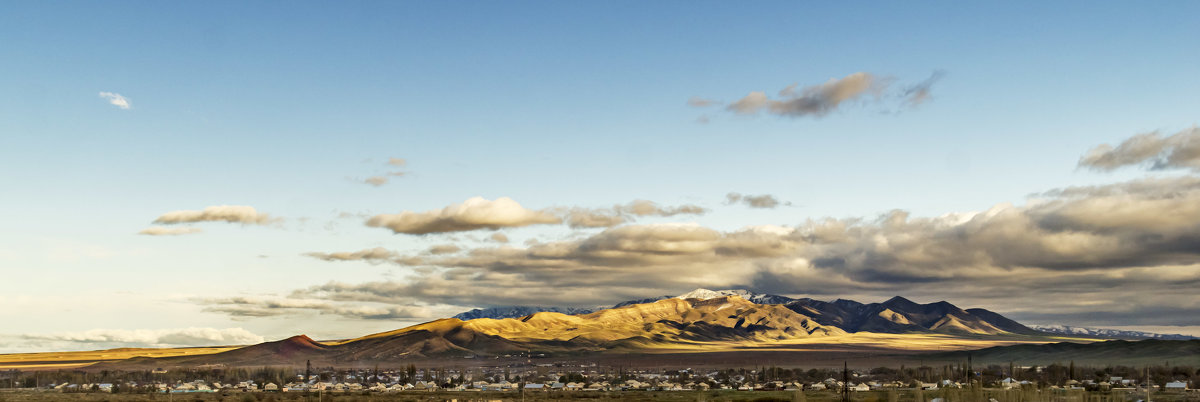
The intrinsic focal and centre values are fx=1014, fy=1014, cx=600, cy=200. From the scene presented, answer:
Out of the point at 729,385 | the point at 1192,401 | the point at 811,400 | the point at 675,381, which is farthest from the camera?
the point at 675,381

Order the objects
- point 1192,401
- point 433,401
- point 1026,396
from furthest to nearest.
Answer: point 433,401 < point 1192,401 < point 1026,396

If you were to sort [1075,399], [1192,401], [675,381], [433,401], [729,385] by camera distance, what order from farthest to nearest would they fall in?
[675,381]
[729,385]
[433,401]
[1192,401]
[1075,399]

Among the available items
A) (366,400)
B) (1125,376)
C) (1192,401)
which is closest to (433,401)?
(366,400)

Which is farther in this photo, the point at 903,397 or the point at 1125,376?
the point at 1125,376

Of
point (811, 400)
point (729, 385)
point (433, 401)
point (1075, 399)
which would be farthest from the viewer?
point (729, 385)

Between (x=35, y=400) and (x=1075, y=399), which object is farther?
(x=35, y=400)

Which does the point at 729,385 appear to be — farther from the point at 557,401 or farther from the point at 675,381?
the point at 557,401

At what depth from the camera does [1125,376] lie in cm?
17775

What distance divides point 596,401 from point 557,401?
16.2ft

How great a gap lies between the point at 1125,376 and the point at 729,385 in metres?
69.7

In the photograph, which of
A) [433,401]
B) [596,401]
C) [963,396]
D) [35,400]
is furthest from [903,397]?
[35,400]

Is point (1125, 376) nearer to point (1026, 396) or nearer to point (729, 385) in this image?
point (729, 385)

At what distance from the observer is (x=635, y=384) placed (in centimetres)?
18225

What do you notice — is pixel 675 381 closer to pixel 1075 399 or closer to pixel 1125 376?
pixel 1125 376
